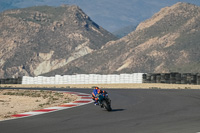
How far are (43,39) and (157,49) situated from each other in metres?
50.4

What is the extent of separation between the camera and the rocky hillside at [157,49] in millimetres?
108125

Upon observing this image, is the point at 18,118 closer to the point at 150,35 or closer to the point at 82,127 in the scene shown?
the point at 82,127

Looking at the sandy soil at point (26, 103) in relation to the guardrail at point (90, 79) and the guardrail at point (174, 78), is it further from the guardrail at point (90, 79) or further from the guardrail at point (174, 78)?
the guardrail at point (90, 79)

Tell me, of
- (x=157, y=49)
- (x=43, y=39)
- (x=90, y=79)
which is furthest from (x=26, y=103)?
(x=43, y=39)

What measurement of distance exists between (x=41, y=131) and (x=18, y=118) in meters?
4.27

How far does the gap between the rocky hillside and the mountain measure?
14.6 m

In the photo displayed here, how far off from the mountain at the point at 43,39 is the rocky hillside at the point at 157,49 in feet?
47.8

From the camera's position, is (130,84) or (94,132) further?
(130,84)

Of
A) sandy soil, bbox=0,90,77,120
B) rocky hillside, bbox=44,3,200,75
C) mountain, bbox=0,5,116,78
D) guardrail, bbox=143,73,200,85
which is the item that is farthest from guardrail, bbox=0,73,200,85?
mountain, bbox=0,5,116,78

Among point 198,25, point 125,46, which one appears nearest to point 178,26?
point 198,25

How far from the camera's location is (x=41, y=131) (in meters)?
11.4

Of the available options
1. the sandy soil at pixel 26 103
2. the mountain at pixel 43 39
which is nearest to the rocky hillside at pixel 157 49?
the mountain at pixel 43 39

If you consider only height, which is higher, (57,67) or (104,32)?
(104,32)

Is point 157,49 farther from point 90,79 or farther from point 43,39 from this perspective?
point 90,79
